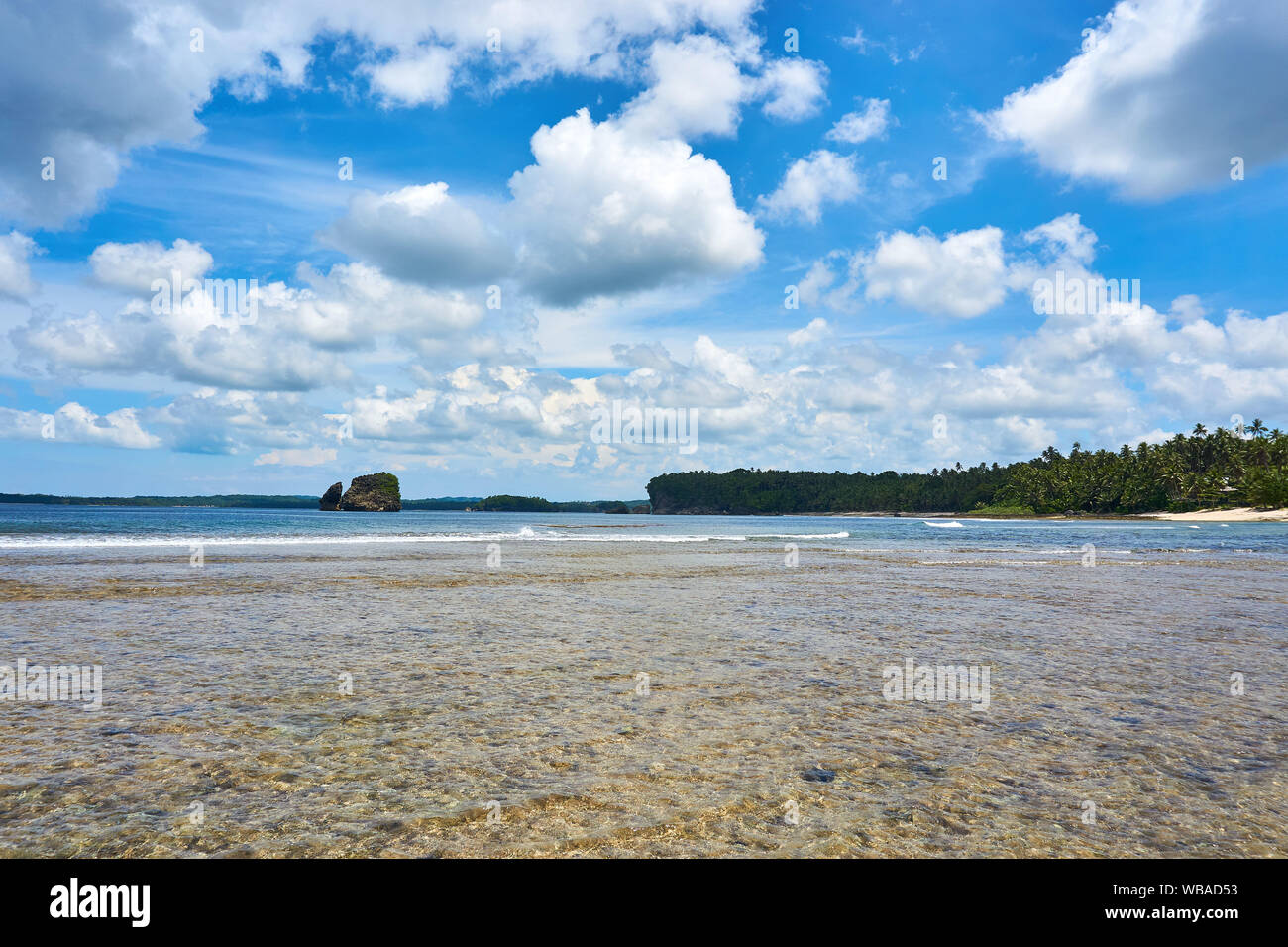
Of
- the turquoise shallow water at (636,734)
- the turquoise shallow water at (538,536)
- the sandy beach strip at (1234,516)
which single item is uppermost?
the turquoise shallow water at (636,734)

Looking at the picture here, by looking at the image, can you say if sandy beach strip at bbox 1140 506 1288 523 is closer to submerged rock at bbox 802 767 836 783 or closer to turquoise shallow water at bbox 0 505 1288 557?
turquoise shallow water at bbox 0 505 1288 557

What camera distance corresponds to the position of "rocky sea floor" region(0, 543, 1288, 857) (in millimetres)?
5199

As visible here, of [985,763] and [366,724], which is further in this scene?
[366,724]

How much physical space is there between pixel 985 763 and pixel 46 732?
32.2 feet

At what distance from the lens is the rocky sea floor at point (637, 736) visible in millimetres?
5199

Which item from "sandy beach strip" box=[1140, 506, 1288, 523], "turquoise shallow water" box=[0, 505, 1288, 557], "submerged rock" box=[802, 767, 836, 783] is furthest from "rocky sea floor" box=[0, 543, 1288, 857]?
"sandy beach strip" box=[1140, 506, 1288, 523]

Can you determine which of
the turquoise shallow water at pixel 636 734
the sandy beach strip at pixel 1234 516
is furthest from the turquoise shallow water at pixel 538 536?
the sandy beach strip at pixel 1234 516

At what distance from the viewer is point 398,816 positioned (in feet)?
17.9

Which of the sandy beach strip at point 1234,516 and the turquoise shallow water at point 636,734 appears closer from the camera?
the turquoise shallow water at point 636,734

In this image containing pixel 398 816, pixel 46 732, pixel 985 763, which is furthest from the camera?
pixel 46 732

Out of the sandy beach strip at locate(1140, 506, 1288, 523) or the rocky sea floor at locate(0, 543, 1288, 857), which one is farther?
the sandy beach strip at locate(1140, 506, 1288, 523)

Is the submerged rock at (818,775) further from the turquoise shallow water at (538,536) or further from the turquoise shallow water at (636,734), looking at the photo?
the turquoise shallow water at (538,536)
